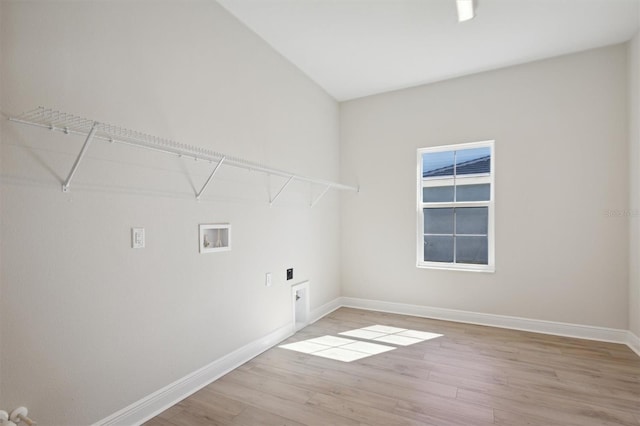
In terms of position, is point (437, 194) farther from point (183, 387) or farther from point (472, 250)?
point (183, 387)

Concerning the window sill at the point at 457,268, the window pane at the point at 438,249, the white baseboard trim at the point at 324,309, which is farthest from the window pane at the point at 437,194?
the white baseboard trim at the point at 324,309

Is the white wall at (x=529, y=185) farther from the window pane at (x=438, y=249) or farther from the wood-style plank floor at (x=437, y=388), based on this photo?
the wood-style plank floor at (x=437, y=388)

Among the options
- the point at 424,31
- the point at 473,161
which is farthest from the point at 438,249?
the point at 424,31

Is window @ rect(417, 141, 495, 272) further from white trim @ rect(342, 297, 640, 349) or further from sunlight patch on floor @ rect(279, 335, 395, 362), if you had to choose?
sunlight patch on floor @ rect(279, 335, 395, 362)

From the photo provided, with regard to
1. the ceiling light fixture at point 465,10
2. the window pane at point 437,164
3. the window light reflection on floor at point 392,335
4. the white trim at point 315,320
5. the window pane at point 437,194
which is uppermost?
the ceiling light fixture at point 465,10

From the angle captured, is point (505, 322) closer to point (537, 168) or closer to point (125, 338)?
point (537, 168)

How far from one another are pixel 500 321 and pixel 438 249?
102 centimetres

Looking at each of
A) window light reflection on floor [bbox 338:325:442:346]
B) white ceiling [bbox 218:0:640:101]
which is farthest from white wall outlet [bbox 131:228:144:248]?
window light reflection on floor [bbox 338:325:442:346]

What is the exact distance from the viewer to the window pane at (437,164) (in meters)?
3.74

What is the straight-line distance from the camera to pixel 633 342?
278 cm

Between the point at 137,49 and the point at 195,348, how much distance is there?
6.58ft

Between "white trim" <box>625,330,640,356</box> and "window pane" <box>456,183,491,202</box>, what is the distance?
5.84ft

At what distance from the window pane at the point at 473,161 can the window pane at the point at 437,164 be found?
0.09m

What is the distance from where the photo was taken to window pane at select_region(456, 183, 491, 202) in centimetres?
355
